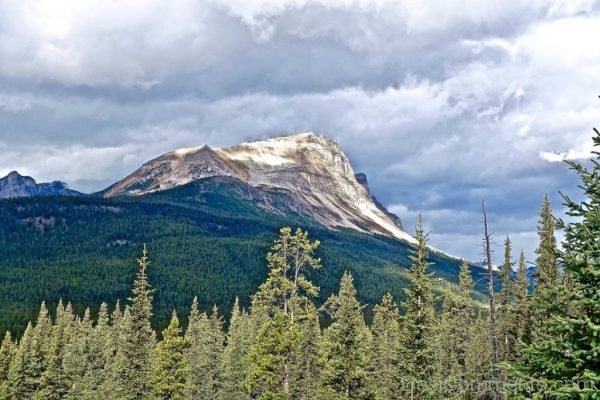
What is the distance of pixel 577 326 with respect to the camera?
13.3m

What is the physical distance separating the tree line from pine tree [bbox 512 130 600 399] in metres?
0.03

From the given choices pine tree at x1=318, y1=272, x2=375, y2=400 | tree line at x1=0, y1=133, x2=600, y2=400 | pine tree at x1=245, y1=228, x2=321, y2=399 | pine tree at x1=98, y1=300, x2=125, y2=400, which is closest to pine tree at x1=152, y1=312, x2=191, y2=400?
tree line at x1=0, y1=133, x2=600, y2=400

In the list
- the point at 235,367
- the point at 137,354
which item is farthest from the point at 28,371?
the point at 137,354

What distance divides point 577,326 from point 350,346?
A: 31.0 meters

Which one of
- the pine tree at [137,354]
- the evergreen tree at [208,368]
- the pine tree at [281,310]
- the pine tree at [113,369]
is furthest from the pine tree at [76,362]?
the pine tree at [281,310]

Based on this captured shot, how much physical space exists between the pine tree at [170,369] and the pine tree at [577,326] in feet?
151

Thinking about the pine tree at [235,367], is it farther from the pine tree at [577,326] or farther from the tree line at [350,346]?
the pine tree at [577,326]

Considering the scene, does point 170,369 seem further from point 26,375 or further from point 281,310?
point 26,375

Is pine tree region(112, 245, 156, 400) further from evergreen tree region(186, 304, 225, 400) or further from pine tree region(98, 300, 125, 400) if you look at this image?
evergreen tree region(186, 304, 225, 400)

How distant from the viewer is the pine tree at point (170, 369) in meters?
54.8

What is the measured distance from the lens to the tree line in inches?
537

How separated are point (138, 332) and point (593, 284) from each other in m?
47.5

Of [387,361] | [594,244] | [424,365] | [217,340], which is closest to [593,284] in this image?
[594,244]

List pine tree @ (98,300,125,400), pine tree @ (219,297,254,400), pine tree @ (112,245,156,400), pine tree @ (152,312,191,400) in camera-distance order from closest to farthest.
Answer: pine tree @ (112,245,156,400)
pine tree @ (152,312,191,400)
pine tree @ (98,300,125,400)
pine tree @ (219,297,254,400)
